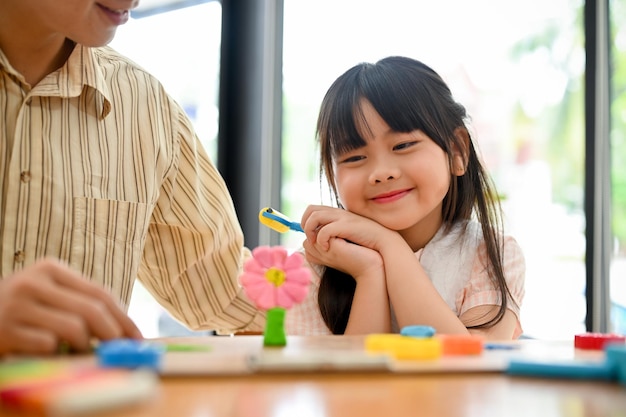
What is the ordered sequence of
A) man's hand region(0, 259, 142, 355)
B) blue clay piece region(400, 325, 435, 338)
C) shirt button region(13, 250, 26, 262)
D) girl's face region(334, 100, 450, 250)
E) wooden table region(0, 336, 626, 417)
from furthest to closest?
1. girl's face region(334, 100, 450, 250)
2. shirt button region(13, 250, 26, 262)
3. blue clay piece region(400, 325, 435, 338)
4. man's hand region(0, 259, 142, 355)
5. wooden table region(0, 336, 626, 417)

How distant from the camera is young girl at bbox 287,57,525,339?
1139mm

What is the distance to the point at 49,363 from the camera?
55 cm

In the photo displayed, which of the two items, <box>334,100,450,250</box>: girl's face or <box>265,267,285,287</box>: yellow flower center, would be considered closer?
<box>265,267,285,287</box>: yellow flower center

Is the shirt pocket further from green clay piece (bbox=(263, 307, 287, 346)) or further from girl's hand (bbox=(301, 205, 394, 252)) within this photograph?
green clay piece (bbox=(263, 307, 287, 346))

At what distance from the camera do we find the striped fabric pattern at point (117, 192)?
112 centimetres

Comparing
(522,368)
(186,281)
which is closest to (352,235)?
(186,281)

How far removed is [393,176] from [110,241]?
52 centimetres

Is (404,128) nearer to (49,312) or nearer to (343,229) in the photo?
(343,229)

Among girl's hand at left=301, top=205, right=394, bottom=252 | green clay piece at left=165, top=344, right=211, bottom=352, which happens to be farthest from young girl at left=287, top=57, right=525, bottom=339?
green clay piece at left=165, top=344, right=211, bottom=352

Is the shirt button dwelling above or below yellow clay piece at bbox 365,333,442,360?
above

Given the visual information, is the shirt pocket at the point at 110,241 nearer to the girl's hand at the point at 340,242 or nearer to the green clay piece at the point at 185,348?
the girl's hand at the point at 340,242

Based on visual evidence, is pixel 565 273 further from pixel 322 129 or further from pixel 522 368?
pixel 522 368

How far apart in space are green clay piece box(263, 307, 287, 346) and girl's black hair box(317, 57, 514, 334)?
48cm

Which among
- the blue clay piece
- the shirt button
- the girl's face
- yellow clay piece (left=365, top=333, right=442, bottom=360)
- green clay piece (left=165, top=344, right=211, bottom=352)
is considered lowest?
green clay piece (left=165, top=344, right=211, bottom=352)
